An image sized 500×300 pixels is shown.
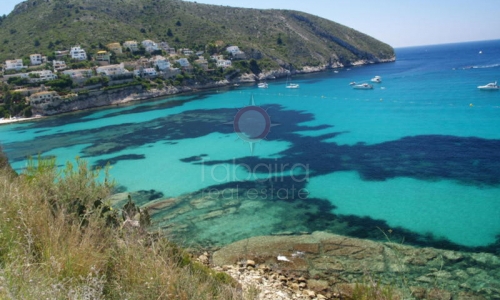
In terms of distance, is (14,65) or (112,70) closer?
(14,65)

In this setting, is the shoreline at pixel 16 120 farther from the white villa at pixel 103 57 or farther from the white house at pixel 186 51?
the white house at pixel 186 51

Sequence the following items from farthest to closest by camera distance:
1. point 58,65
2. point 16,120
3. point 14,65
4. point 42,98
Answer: point 58,65 → point 14,65 → point 42,98 → point 16,120

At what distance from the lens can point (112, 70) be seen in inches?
2267

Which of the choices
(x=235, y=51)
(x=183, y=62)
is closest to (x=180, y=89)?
(x=183, y=62)

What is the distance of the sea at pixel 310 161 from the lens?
13.8 metres

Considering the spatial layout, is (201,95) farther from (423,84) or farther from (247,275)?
(247,275)

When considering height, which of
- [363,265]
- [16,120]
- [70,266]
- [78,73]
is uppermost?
[78,73]

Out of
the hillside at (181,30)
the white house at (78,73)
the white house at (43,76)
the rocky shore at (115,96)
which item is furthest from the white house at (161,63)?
the white house at (43,76)

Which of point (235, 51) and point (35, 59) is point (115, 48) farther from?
point (235, 51)

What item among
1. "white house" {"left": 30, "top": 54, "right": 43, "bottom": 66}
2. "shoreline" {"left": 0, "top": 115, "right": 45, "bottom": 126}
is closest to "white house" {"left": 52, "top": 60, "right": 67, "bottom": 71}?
"white house" {"left": 30, "top": 54, "right": 43, "bottom": 66}

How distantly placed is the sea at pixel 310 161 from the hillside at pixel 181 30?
3474cm

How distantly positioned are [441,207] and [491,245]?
3342 millimetres

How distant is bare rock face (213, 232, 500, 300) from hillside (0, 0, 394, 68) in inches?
2607

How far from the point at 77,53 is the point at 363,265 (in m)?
66.1
